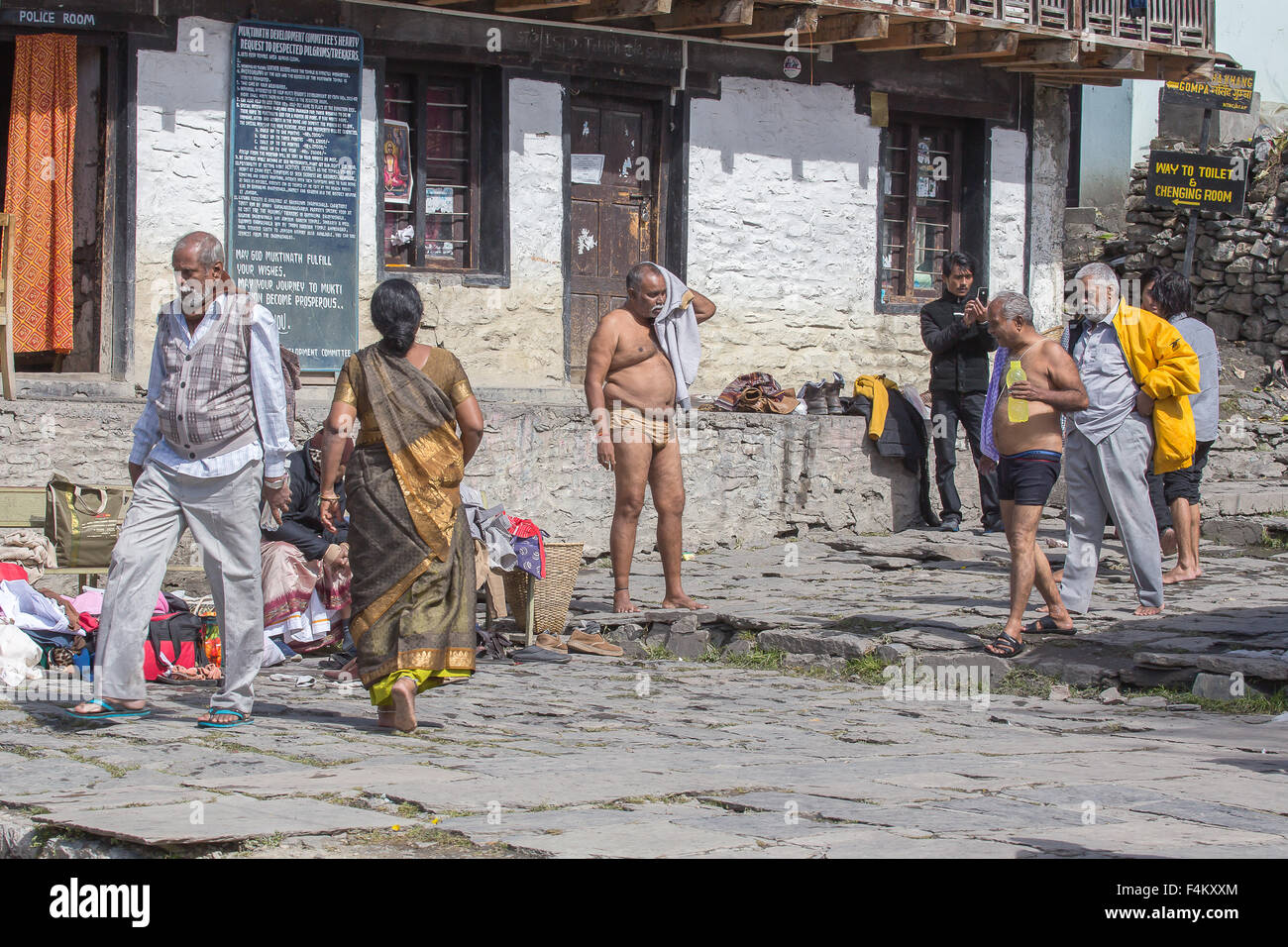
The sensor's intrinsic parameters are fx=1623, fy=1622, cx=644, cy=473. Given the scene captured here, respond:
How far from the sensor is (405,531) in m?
6.22

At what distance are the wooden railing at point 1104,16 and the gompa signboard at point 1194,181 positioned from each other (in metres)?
2.12

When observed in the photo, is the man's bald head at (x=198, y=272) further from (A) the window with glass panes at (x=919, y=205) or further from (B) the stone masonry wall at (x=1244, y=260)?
(B) the stone masonry wall at (x=1244, y=260)

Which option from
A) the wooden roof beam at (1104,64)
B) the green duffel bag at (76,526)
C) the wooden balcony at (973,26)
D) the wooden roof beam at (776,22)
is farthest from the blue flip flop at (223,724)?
the wooden roof beam at (1104,64)

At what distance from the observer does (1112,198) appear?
2266 cm

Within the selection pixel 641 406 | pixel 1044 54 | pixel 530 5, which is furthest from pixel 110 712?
pixel 1044 54

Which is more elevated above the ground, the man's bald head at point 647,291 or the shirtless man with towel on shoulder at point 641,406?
the man's bald head at point 647,291

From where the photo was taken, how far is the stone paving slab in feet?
13.1

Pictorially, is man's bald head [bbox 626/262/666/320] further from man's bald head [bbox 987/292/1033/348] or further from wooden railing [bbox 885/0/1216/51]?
wooden railing [bbox 885/0/1216/51]

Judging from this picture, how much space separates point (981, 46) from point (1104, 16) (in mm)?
1433

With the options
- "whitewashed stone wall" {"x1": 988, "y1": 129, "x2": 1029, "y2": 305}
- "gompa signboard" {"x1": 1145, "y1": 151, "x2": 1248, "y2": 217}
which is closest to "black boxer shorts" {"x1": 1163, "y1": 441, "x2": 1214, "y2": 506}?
"whitewashed stone wall" {"x1": 988, "y1": 129, "x2": 1029, "y2": 305}

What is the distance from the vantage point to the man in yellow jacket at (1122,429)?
329 inches

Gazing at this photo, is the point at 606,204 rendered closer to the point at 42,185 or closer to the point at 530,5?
the point at 530,5

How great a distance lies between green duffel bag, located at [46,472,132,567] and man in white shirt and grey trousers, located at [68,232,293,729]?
83.2 inches

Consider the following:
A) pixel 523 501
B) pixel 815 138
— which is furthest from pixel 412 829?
pixel 815 138
